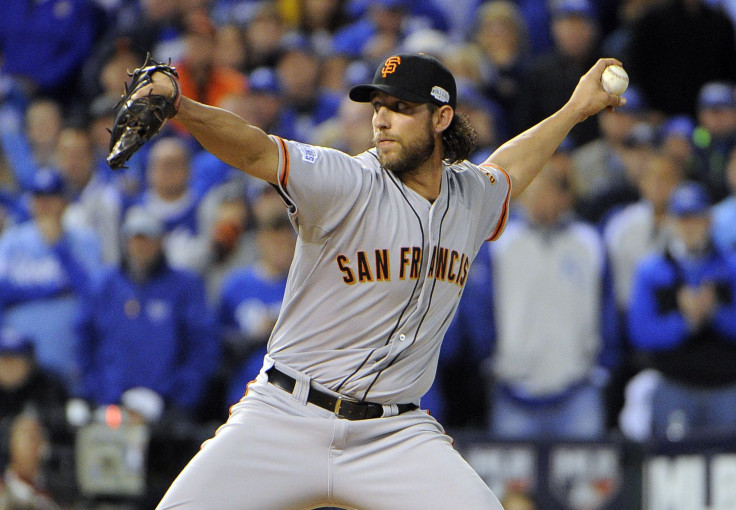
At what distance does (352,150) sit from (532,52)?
3.38 metres

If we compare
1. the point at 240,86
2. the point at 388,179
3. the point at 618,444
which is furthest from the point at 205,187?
the point at 388,179

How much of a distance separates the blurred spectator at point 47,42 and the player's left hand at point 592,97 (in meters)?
7.66

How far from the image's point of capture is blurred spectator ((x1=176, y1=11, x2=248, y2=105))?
10242mm

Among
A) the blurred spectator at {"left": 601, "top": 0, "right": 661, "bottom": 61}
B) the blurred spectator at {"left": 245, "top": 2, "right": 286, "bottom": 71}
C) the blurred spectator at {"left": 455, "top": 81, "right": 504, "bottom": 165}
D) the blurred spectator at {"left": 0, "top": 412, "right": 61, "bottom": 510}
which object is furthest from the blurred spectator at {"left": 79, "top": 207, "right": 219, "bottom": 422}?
the blurred spectator at {"left": 601, "top": 0, "right": 661, "bottom": 61}

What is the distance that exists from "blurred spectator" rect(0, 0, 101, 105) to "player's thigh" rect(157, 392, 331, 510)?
26.4ft

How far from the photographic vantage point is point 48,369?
8.38 meters

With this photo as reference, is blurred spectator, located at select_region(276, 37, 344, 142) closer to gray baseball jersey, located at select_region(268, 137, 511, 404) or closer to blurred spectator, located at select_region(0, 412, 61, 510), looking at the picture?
blurred spectator, located at select_region(0, 412, 61, 510)

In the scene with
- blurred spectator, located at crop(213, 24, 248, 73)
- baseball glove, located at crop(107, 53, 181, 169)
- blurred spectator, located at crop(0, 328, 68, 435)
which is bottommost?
blurred spectator, located at crop(0, 328, 68, 435)

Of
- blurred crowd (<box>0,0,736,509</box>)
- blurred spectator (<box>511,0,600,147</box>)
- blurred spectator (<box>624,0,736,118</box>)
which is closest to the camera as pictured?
blurred crowd (<box>0,0,736,509</box>)

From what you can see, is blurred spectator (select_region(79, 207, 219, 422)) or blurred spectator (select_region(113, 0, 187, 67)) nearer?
blurred spectator (select_region(79, 207, 219, 422))

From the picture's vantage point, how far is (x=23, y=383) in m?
8.22

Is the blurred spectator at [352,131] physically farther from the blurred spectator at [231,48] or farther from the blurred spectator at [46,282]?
the blurred spectator at [231,48]

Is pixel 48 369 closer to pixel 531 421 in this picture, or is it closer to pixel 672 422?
pixel 531 421

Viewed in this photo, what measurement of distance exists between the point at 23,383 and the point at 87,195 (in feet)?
6.17
